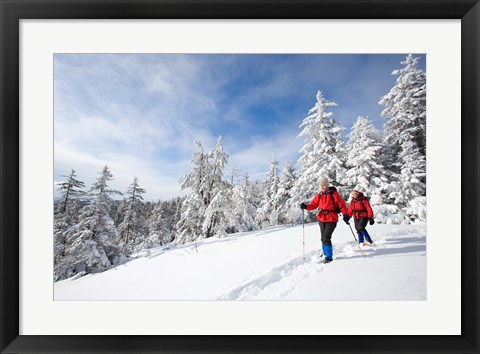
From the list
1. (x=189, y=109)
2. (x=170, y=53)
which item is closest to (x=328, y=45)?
(x=170, y=53)

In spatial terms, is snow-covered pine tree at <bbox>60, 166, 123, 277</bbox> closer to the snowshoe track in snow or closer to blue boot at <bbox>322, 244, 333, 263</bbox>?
the snowshoe track in snow

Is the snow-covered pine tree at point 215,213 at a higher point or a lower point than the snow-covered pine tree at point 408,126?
lower

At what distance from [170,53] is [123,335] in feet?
15.4

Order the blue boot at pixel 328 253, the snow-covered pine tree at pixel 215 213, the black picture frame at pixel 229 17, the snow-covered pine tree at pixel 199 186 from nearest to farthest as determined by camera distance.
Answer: the black picture frame at pixel 229 17 → the blue boot at pixel 328 253 → the snow-covered pine tree at pixel 215 213 → the snow-covered pine tree at pixel 199 186

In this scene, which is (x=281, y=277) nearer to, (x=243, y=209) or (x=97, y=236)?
(x=243, y=209)

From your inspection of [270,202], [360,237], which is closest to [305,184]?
[360,237]

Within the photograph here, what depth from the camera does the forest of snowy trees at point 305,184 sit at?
367 centimetres

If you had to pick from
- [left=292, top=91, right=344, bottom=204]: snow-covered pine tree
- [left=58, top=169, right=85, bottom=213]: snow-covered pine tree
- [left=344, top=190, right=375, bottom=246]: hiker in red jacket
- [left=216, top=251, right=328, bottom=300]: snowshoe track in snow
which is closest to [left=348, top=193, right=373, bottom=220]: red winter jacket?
[left=344, top=190, right=375, bottom=246]: hiker in red jacket

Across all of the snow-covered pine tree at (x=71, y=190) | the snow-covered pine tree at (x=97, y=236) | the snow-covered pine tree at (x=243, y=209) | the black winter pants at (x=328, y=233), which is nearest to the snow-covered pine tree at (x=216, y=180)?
the snow-covered pine tree at (x=243, y=209)

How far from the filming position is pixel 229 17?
270 cm

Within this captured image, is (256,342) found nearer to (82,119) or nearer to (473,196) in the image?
(473,196)

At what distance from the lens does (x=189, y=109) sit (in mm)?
4324

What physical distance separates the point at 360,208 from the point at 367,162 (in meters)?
2.41

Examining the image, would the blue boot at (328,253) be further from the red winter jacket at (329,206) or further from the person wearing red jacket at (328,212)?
the red winter jacket at (329,206)
